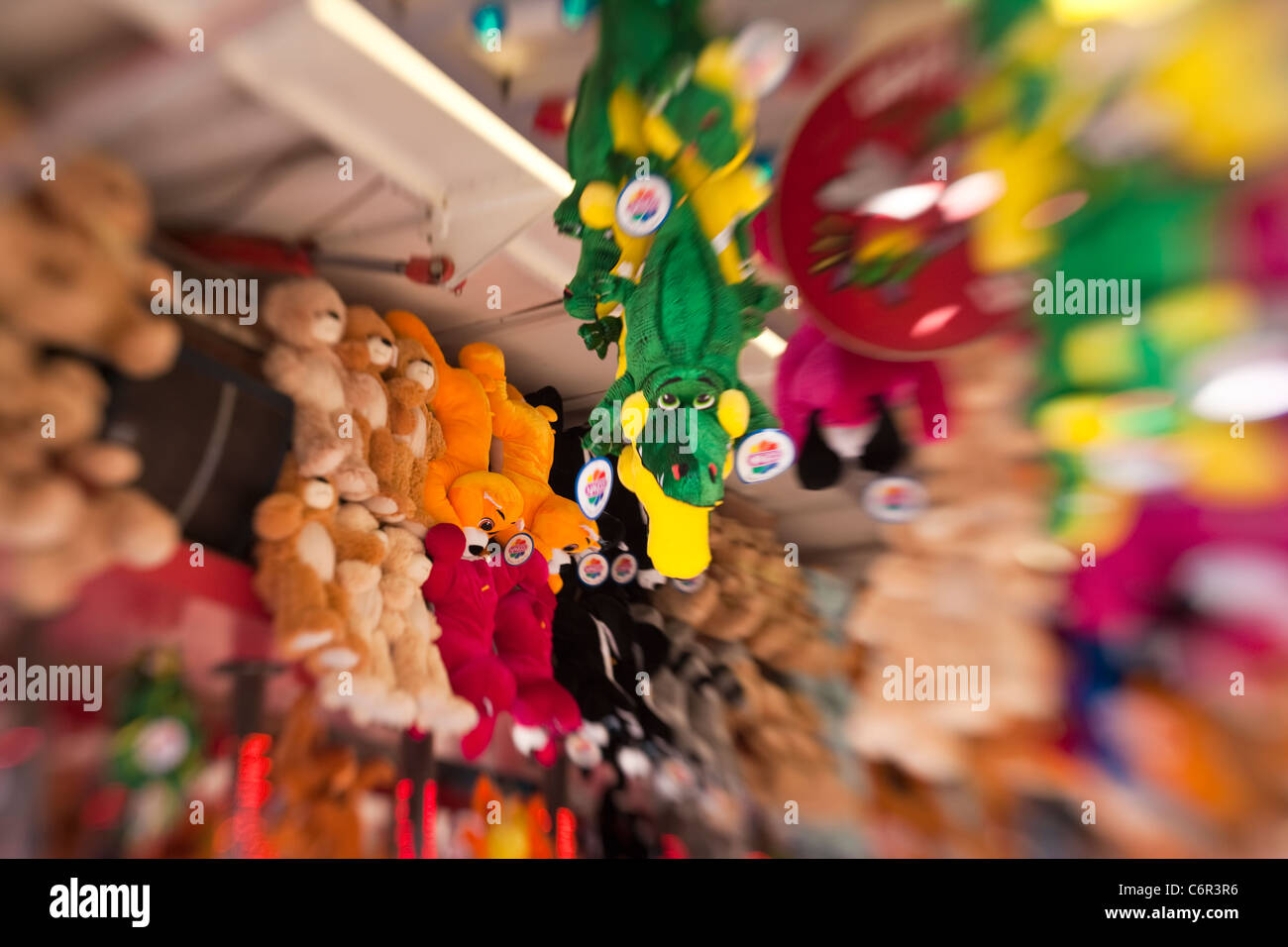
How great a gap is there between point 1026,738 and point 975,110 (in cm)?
53

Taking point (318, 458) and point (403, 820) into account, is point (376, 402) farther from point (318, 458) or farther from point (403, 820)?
point (403, 820)

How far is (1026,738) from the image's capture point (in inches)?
27.7

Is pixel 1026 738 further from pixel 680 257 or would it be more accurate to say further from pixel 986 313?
pixel 680 257

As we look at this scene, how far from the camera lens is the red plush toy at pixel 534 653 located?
3.59 ft

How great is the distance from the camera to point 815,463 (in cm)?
88

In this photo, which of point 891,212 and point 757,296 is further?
point 757,296

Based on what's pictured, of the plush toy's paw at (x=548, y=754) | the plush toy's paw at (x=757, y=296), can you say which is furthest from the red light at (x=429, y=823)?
the plush toy's paw at (x=757, y=296)

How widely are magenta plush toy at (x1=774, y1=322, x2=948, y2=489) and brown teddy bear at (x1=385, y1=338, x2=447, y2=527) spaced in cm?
51

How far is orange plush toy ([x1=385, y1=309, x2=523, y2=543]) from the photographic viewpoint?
3.79ft

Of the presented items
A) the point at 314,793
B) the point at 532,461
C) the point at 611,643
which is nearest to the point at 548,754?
the point at 611,643

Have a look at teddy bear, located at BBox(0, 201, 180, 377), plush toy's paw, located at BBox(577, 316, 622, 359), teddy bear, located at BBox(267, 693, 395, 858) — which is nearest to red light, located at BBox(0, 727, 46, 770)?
teddy bear, located at BBox(267, 693, 395, 858)

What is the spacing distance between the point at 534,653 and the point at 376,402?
40cm

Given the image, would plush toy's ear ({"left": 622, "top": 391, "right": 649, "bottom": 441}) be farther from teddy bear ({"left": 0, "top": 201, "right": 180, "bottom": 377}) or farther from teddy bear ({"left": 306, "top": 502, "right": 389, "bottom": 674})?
teddy bear ({"left": 0, "top": 201, "right": 180, "bottom": 377})

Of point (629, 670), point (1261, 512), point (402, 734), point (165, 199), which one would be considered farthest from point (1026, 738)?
point (165, 199)
